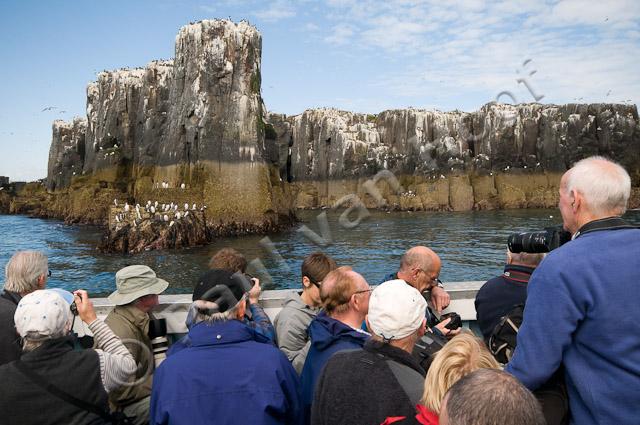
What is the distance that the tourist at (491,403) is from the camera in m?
1.58

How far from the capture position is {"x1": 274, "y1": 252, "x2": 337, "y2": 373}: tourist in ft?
12.6

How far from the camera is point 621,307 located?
207cm

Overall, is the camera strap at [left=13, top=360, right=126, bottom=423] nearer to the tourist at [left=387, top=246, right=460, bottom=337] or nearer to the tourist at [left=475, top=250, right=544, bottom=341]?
the tourist at [left=475, top=250, right=544, bottom=341]

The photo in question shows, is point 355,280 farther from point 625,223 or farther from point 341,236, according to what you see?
point 341,236

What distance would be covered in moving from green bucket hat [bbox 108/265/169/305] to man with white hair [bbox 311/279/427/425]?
1757 mm

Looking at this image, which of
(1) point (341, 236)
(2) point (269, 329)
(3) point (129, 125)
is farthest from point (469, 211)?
(2) point (269, 329)

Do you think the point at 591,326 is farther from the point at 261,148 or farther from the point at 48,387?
the point at 261,148

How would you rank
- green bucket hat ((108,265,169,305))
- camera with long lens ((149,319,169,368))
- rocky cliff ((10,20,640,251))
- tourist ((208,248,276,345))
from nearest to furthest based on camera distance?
1. green bucket hat ((108,265,169,305))
2. camera with long lens ((149,319,169,368))
3. tourist ((208,248,276,345))
4. rocky cliff ((10,20,640,251))

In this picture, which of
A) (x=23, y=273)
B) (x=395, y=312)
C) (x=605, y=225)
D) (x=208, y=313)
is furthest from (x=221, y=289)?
(x=605, y=225)

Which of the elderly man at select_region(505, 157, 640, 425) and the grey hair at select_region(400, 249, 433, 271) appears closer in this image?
the elderly man at select_region(505, 157, 640, 425)

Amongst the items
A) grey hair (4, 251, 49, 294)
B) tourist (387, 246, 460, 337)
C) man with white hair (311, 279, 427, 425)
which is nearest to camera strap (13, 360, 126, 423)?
grey hair (4, 251, 49, 294)

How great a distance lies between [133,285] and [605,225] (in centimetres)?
303

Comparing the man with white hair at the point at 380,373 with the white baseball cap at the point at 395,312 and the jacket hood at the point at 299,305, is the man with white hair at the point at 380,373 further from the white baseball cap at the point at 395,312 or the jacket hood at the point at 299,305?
the jacket hood at the point at 299,305

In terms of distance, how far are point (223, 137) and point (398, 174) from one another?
31.3 meters
